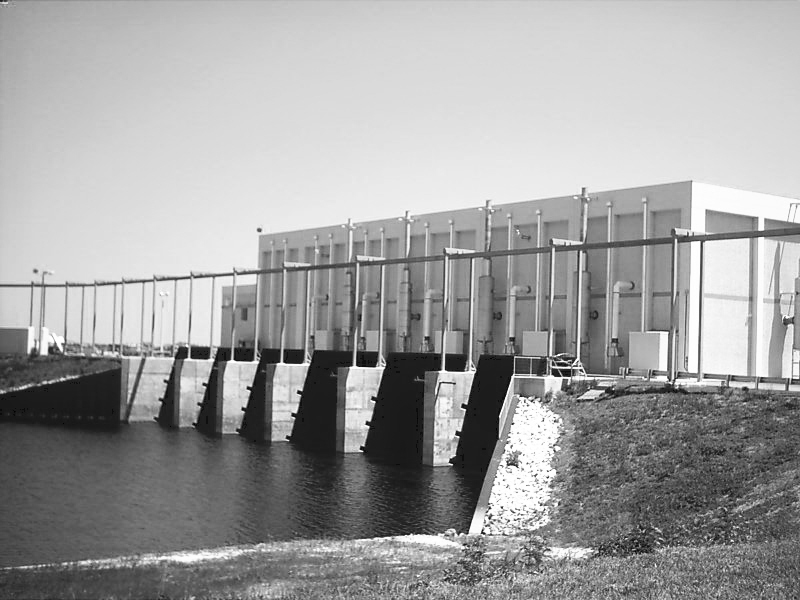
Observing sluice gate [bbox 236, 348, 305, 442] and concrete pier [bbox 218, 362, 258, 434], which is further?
concrete pier [bbox 218, 362, 258, 434]

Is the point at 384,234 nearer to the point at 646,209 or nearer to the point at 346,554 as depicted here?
the point at 646,209

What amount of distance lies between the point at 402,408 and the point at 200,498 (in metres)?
12.6

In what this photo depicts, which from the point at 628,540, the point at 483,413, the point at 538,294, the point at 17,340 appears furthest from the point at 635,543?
the point at 17,340

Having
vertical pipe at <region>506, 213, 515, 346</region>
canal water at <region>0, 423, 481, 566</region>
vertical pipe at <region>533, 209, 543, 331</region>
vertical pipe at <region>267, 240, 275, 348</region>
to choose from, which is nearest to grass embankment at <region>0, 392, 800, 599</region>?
canal water at <region>0, 423, 481, 566</region>

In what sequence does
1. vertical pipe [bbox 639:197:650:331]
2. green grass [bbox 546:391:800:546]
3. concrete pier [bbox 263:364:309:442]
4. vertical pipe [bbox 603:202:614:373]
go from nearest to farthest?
green grass [bbox 546:391:800:546], vertical pipe [bbox 639:197:650:331], vertical pipe [bbox 603:202:614:373], concrete pier [bbox 263:364:309:442]

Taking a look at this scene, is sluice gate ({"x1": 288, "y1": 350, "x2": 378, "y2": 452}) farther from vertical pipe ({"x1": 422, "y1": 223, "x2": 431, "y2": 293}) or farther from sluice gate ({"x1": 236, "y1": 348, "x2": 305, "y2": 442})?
vertical pipe ({"x1": 422, "y1": 223, "x2": 431, "y2": 293})

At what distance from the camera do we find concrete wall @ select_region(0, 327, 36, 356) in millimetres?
83625

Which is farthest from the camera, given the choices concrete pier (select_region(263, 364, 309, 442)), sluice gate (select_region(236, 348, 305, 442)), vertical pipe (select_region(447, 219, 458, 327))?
sluice gate (select_region(236, 348, 305, 442))

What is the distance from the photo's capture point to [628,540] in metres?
17.6

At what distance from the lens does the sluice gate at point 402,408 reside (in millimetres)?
Result: 42031

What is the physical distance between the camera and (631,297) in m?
41.5

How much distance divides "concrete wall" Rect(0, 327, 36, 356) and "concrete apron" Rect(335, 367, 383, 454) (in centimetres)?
4752

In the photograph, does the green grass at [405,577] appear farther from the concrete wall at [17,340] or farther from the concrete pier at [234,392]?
the concrete wall at [17,340]

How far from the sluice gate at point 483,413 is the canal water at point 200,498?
110 centimetres
